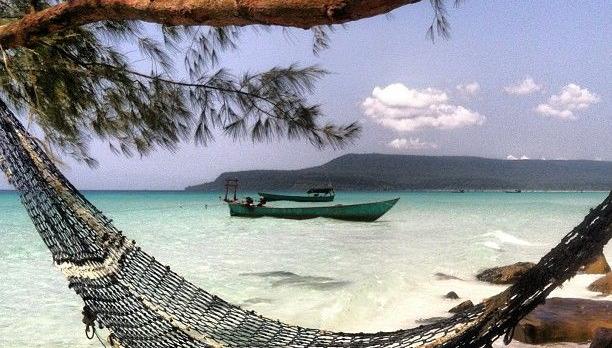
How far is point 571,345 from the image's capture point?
8.52 feet

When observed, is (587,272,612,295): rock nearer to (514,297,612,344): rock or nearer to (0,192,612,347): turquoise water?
(0,192,612,347): turquoise water

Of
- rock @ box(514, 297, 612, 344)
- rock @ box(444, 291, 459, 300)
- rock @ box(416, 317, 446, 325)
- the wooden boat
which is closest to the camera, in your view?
rock @ box(514, 297, 612, 344)

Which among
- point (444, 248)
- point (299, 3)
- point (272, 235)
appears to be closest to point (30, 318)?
point (299, 3)

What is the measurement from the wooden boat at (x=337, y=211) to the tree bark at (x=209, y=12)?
11254 mm

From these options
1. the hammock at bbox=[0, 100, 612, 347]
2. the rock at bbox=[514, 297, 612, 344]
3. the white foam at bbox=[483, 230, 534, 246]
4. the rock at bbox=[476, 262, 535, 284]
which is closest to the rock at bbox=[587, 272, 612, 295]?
the rock at bbox=[476, 262, 535, 284]

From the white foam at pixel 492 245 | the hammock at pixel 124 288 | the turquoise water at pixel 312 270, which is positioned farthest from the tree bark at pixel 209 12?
the white foam at pixel 492 245

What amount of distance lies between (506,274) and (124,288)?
4102 millimetres

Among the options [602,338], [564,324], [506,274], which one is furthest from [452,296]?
[602,338]

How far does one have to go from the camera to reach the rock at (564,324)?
8.69 feet

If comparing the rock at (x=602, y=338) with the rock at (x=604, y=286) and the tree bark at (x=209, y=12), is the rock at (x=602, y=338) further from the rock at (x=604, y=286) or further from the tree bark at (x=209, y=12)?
the rock at (x=604, y=286)

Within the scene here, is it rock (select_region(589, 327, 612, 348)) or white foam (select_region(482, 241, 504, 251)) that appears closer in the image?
rock (select_region(589, 327, 612, 348))

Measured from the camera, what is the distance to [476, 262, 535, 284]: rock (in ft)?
16.3

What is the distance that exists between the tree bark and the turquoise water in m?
2.38

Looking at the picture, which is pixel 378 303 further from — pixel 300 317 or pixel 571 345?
pixel 571 345
